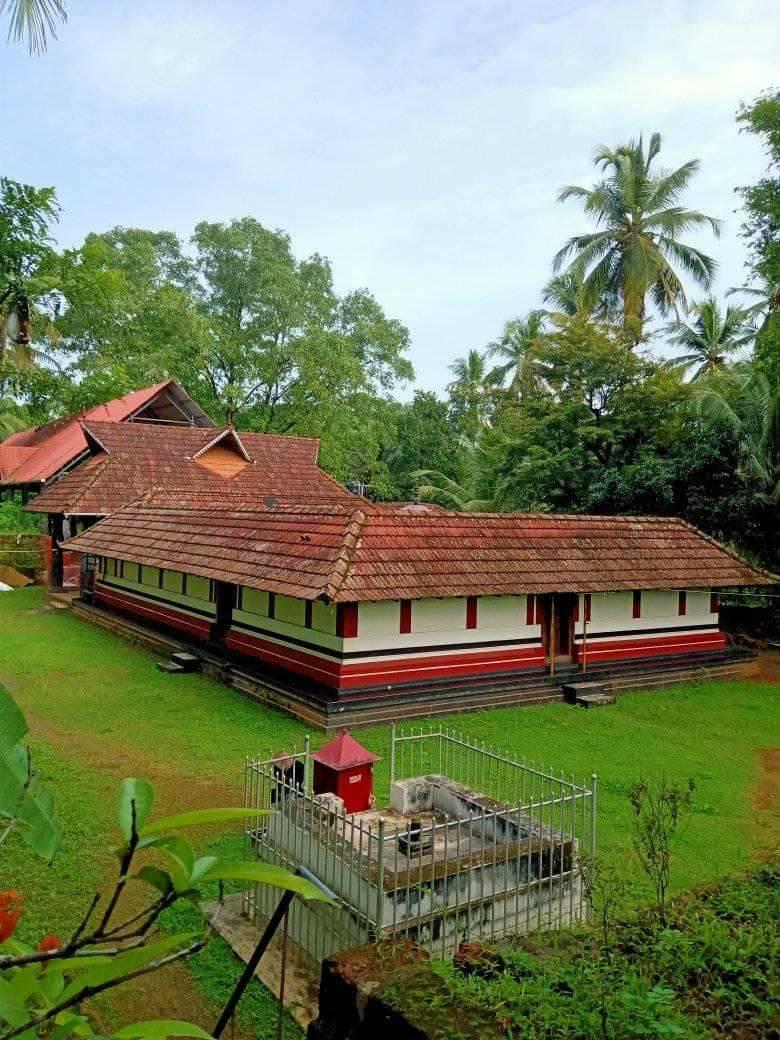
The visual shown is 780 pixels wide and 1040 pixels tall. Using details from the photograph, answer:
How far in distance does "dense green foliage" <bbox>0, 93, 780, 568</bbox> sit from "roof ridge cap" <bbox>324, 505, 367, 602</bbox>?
558cm

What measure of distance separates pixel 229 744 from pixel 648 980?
7546 mm

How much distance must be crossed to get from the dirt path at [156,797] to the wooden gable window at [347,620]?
329cm

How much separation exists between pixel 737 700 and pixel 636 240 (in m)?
19.2

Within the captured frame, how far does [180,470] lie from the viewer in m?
25.6

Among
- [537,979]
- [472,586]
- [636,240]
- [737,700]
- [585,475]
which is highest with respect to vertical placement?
[636,240]

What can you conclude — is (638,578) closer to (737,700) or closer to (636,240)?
(737,700)

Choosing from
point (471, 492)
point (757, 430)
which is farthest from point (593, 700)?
point (471, 492)

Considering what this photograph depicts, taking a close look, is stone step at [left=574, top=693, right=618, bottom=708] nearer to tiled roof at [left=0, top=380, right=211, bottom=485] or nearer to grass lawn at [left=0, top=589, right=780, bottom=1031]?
grass lawn at [left=0, top=589, right=780, bottom=1031]

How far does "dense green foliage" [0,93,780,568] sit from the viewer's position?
1875 centimetres

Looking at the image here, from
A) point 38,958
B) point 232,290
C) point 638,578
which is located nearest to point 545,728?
point 638,578

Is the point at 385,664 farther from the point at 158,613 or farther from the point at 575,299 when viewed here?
the point at 575,299

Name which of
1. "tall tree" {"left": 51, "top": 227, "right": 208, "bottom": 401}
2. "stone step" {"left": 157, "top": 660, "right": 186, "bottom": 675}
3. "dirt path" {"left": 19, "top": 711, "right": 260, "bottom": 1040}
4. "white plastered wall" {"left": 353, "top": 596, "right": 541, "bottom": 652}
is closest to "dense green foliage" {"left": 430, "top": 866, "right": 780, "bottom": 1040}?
"dirt path" {"left": 19, "top": 711, "right": 260, "bottom": 1040}

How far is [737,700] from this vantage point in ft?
44.2

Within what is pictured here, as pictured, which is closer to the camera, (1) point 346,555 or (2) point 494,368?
(1) point 346,555
